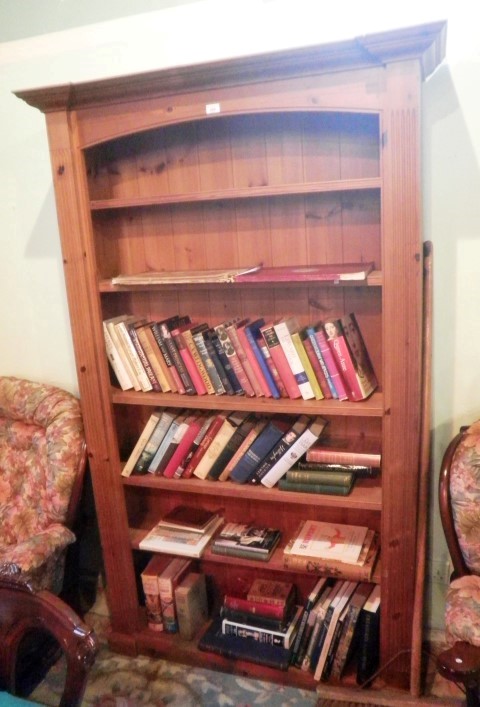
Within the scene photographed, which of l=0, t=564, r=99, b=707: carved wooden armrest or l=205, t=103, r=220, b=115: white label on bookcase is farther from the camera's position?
l=205, t=103, r=220, b=115: white label on bookcase

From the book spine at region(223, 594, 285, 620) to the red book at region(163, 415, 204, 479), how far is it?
53 cm

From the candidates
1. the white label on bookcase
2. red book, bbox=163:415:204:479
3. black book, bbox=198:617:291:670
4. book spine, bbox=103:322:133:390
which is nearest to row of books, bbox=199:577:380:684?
black book, bbox=198:617:291:670

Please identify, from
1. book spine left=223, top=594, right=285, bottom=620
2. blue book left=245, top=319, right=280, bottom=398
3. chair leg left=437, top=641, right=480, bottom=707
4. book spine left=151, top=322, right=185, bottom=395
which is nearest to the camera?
chair leg left=437, top=641, right=480, bottom=707

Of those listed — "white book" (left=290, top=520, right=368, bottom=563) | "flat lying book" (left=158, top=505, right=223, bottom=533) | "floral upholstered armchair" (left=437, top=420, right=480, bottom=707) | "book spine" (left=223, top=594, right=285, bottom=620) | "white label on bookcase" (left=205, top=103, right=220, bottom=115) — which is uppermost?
"white label on bookcase" (left=205, top=103, right=220, bottom=115)

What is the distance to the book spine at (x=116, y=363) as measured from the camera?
72.8 inches

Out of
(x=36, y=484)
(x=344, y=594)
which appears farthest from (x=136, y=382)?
(x=344, y=594)

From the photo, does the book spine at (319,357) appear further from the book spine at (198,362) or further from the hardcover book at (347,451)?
the book spine at (198,362)

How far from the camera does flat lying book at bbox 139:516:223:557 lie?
1.90m

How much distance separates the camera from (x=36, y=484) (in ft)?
6.70

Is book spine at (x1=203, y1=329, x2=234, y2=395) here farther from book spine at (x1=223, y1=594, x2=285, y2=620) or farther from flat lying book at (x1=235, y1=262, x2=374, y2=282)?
book spine at (x1=223, y1=594, x2=285, y2=620)

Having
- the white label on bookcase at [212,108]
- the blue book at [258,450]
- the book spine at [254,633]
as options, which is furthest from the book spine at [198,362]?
the book spine at [254,633]

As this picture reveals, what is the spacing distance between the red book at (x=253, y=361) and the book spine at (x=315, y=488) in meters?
0.29

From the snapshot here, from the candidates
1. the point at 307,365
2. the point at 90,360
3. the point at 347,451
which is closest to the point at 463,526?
the point at 347,451

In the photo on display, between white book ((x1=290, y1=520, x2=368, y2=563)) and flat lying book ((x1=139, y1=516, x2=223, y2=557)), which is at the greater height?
white book ((x1=290, y1=520, x2=368, y2=563))
